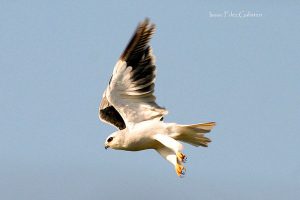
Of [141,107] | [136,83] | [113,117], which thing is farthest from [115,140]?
[136,83]

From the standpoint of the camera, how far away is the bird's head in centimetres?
2189

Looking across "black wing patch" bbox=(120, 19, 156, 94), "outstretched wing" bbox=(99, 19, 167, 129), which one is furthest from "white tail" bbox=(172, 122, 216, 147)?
"black wing patch" bbox=(120, 19, 156, 94)

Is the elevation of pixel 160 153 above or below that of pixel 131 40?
below

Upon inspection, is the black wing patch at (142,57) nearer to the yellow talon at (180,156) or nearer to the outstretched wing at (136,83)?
the outstretched wing at (136,83)

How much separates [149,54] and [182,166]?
2422mm

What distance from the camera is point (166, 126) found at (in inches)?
850

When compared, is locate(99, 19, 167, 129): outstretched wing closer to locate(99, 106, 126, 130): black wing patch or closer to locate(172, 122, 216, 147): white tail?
locate(172, 122, 216, 147): white tail

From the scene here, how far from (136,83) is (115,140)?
1247 millimetres

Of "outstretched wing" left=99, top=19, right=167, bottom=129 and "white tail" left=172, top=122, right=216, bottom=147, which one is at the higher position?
"outstretched wing" left=99, top=19, right=167, bottom=129

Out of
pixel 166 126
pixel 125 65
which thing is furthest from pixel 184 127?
pixel 125 65

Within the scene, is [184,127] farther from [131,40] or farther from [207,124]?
[131,40]

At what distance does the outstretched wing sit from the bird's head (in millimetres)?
260

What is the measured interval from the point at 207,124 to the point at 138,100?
1.51 m

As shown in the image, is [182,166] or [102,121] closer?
[182,166]
